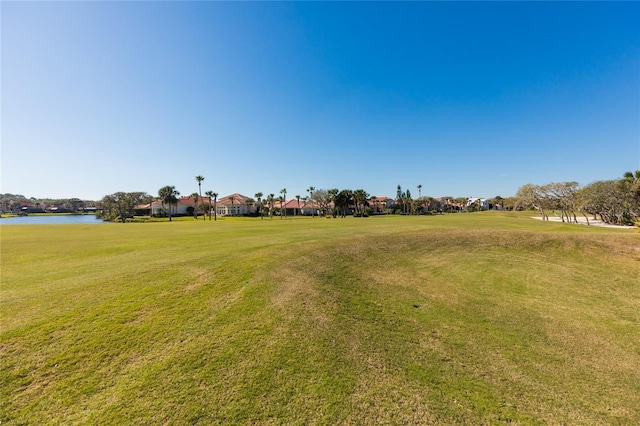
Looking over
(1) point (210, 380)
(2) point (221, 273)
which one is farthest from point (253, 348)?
(2) point (221, 273)

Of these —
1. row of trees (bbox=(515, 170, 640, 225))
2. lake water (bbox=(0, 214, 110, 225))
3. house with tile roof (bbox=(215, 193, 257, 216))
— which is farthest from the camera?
house with tile roof (bbox=(215, 193, 257, 216))

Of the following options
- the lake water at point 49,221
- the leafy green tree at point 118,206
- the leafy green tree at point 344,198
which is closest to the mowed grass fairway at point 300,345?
the lake water at point 49,221

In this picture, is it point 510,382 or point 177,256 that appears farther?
point 177,256

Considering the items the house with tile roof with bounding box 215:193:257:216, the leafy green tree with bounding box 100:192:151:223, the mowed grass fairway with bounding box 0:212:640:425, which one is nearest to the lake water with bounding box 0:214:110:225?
the leafy green tree with bounding box 100:192:151:223

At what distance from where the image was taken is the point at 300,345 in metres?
6.39

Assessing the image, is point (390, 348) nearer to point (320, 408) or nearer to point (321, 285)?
point (320, 408)

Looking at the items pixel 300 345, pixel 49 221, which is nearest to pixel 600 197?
pixel 300 345

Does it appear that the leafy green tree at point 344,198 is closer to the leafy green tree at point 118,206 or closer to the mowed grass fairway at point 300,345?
the leafy green tree at point 118,206

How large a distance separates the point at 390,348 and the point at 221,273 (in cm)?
758

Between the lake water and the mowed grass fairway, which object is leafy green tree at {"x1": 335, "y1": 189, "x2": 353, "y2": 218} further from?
the mowed grass fairway

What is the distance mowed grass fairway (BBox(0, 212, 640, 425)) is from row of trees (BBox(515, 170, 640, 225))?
45.0m

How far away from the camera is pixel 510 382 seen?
5.98 metres

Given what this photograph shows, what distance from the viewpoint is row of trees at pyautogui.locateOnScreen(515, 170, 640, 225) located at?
141 ft

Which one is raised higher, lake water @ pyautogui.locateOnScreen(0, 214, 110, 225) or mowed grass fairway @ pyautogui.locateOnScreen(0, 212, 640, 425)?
lake water @ pyautogui.locateOnScreen(0, 214, 110, 225)
